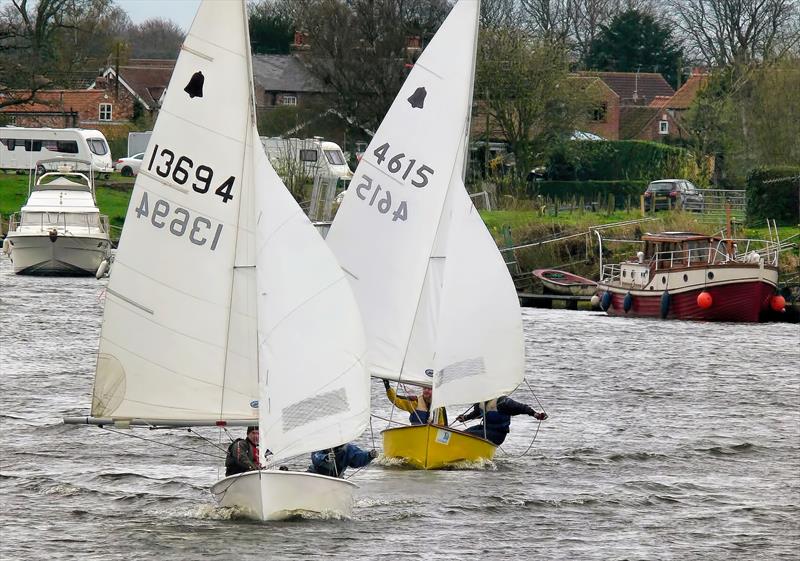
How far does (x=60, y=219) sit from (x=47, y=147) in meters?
22.8

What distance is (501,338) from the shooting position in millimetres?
23516

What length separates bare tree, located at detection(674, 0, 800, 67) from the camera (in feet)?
324

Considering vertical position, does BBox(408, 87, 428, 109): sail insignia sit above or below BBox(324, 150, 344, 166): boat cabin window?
above

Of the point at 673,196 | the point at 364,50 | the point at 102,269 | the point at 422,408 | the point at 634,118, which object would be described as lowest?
the point at 102,269

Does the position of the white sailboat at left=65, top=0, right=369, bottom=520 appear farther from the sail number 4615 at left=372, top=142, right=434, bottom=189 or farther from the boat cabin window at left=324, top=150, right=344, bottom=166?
the boat cabin window at left=324, top=150, right=344, bottom=166

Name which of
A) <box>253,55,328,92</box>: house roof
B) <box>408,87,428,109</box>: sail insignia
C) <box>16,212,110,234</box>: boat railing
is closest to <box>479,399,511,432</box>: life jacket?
<box>408,87,428,109</box>: sail insignia

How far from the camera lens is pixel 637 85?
107m

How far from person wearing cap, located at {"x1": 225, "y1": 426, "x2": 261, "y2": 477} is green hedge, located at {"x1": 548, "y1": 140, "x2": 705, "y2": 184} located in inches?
2464

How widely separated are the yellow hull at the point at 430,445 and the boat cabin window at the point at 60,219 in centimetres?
3793

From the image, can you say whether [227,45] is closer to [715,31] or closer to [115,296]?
[115,296]

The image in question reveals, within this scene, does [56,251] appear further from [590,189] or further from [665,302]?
[590,189]

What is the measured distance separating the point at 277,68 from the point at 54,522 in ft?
294

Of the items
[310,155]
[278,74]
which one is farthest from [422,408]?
[278,74]

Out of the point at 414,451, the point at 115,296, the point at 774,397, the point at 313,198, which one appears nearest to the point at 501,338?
the point at 414,451
